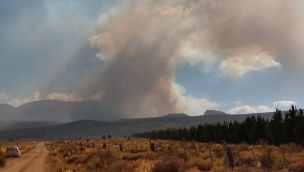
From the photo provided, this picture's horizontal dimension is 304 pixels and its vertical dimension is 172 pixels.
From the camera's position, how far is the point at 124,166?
31.0 metres

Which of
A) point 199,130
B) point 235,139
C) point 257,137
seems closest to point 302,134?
point 257,137

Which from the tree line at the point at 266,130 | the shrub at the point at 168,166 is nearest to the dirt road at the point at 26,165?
the shrub at the point at 168,166

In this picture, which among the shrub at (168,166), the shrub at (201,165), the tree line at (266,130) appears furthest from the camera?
the tree line at (266,130)

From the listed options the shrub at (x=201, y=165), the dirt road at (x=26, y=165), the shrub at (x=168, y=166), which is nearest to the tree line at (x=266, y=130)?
the dirt road at (x=26, y=165)

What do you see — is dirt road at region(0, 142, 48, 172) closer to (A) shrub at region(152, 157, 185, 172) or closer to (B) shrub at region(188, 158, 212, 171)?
(B) shrub at region(188, 158, 212, 171)

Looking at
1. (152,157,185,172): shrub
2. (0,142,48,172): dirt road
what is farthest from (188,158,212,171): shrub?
(0,142,48,172): dirt road

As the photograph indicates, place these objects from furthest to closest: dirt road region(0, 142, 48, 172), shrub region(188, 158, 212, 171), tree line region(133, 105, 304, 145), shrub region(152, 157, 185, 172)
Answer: tree line region(133, 105, 304, 145) → dirt road region(0, 142, 48, 172) → shrub region(188, 158, 212, 171) → shrub region(152, 157, 185, 172)

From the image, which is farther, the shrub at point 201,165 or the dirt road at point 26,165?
the dirt road at point 26,165

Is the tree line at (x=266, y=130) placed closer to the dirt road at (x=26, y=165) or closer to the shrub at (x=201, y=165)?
the dirt road at (x=26, y=165)

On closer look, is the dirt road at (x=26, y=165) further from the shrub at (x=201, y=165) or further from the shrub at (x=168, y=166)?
the shrub at (x=168, y=166)

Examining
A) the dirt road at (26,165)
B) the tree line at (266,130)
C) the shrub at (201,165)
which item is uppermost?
the tree line at (266,130)

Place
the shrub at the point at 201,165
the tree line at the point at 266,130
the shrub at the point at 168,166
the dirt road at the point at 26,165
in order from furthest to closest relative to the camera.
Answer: the tree line at the point at 266,130 → the dirt road at the point at 26,165 → the shrub at the point at 201,165 → the shrub at the point at 168,166

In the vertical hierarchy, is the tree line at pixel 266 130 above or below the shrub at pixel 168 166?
above

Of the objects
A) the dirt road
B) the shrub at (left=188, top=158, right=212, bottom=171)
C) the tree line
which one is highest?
the tree line
